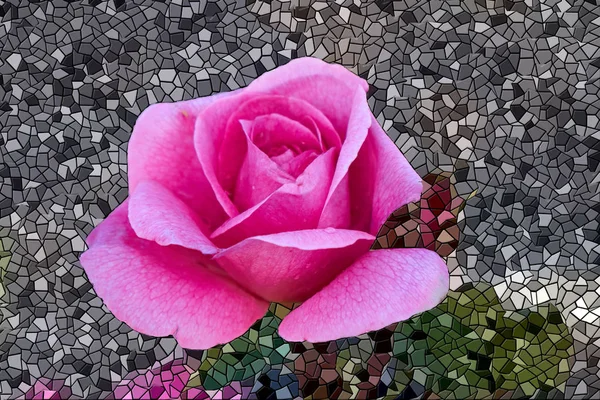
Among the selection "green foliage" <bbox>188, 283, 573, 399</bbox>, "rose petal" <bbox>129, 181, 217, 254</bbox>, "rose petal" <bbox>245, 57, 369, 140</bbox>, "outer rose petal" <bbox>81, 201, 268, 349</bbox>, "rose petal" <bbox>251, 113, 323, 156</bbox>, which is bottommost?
"green foliage" <bbox>188, 283, 573, 399</bbox>

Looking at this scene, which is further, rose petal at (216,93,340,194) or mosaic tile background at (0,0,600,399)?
mosaic tile background at (0,0,600,399)

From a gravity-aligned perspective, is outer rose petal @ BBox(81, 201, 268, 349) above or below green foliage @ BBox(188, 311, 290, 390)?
above

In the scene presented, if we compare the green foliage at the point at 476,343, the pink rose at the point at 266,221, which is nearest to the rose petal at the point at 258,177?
the pink rose at the point at 266,221

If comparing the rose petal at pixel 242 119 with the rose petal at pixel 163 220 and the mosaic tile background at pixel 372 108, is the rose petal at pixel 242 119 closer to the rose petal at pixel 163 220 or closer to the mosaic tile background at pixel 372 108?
the rose petal at pixel 163 220

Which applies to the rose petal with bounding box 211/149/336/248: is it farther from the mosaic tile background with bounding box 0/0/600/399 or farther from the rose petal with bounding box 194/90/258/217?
the mosaic tile background with bounding box 0/0/600/399

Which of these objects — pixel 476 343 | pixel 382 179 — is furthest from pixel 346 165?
pixel 476 343

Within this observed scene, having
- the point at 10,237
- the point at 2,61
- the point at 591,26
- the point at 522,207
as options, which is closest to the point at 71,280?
the point at 10,237

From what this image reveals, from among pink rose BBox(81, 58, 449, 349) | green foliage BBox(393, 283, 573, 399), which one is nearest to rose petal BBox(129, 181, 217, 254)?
pink rose BBox(81, 58, 449, 349)
